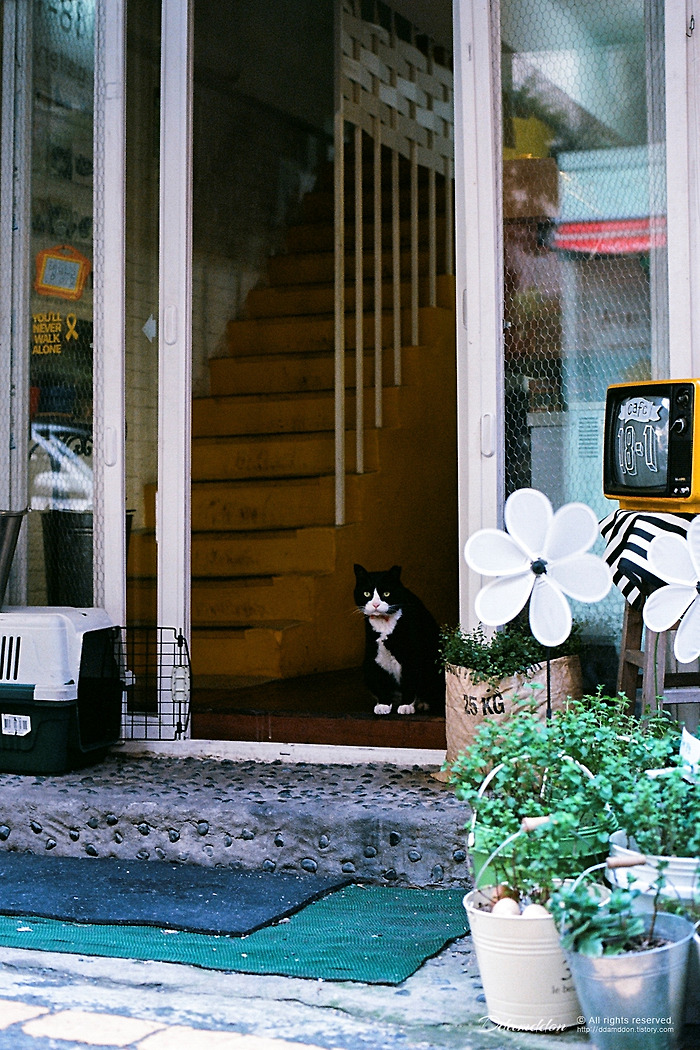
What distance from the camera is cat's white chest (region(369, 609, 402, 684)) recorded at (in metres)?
4.18

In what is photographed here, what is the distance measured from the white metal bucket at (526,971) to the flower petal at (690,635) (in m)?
0.73

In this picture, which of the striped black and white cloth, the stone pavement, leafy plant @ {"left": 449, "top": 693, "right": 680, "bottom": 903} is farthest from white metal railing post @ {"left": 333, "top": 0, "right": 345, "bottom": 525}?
leafy plant @ {"left": 449, "top": 693, "right": 680, "bottom": 903}

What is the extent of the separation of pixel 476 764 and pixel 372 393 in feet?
13.2

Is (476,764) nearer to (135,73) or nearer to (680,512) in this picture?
(680,512)

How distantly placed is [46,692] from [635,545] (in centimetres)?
178

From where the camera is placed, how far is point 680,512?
2867 mm

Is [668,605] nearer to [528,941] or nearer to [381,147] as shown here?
[528,941]

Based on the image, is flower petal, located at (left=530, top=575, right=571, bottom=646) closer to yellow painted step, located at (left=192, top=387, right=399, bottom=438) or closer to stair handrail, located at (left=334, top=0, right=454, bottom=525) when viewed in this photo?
stair handrail, located at (left=334, top=0, right=454, bottom=525)

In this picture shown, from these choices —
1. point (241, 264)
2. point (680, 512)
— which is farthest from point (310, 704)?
point (241, 264)

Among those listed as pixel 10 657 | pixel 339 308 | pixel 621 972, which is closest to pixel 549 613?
pixel 621 972

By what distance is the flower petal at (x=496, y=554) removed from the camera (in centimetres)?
272

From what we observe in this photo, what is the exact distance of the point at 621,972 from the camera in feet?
6.30

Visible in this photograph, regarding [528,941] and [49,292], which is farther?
[49,292]

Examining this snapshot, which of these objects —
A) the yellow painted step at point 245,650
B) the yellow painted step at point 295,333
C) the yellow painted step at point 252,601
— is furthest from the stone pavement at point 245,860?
the yellow painted step at point 295,333
